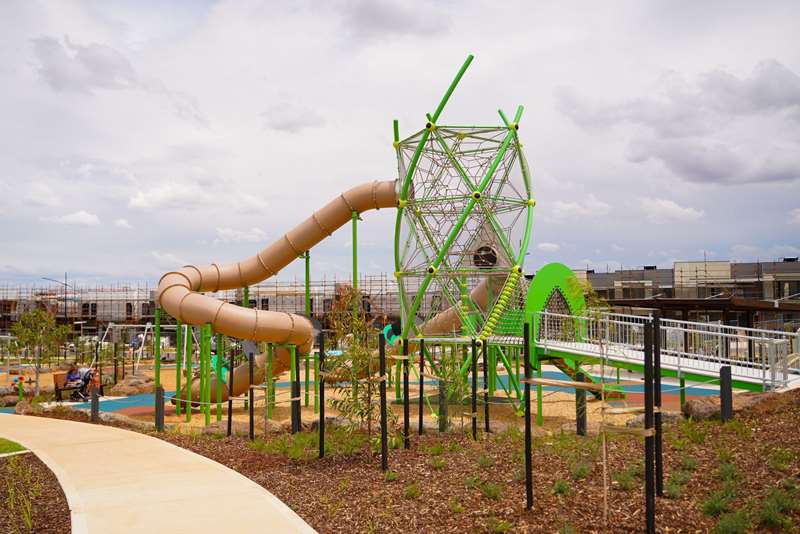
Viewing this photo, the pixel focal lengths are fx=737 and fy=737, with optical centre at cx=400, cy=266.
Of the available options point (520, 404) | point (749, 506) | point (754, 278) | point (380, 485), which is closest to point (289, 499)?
point (380, 485)

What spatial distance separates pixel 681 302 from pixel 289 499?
18.9 meters

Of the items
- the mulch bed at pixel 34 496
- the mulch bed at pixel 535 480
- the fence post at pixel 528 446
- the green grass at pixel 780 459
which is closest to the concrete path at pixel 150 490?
the mulch bed at pixel 34 496

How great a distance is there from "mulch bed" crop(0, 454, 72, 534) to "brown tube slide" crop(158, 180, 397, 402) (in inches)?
285

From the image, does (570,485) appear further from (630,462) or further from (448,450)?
(448,450)

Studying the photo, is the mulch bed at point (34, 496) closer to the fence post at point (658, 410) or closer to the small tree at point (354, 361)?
the small tree at point (354, 361)

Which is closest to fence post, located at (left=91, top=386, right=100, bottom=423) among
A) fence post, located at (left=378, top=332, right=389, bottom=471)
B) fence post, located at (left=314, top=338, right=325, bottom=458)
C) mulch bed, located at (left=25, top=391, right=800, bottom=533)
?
mulch bed, located at (left=25, top=391, right=800, bottom=533)

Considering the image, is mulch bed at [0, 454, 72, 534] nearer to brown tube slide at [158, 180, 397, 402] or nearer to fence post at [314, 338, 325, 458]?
fence post at [314, 338, 325, 458]

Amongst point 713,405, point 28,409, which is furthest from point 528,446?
point 28,409

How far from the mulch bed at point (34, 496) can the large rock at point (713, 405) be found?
9263mm

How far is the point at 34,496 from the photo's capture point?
31.9ft

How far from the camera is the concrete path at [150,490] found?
803cm

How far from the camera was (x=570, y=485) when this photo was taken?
27.9 ft

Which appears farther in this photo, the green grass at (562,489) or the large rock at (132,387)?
the large rock at (132,387)

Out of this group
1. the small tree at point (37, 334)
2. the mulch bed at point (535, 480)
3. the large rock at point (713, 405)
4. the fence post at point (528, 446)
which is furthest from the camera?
the small tree at point (37, 334)
